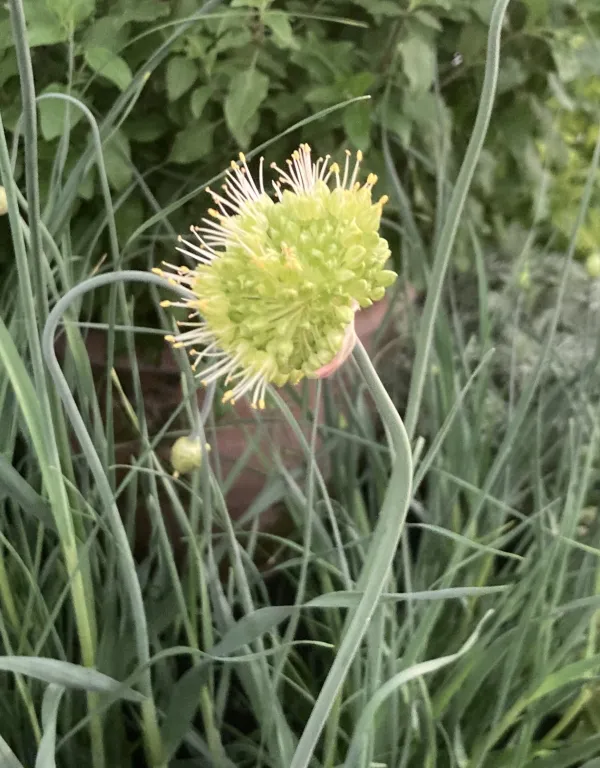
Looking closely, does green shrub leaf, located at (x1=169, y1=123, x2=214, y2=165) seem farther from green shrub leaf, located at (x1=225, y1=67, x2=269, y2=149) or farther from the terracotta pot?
the terracotta pot

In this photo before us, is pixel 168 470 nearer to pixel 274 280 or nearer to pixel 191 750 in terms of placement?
pixel 191 750

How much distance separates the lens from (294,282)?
174 millimetres

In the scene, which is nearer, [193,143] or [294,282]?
[294,282]

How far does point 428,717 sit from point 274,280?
0.26 m

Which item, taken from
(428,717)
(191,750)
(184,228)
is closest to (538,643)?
(428,717)

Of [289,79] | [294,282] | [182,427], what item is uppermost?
[289,79]

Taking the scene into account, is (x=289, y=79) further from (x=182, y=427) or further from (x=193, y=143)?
(x=182, y=427)

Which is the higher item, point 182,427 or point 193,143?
point 193,143

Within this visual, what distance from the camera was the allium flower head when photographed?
0.18 m

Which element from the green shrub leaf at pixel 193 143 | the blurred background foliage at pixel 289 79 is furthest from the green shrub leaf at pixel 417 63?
the green shrub leaf at pixel 193 143

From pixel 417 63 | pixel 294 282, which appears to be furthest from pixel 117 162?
pixel 294 282

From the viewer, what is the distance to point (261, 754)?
34cm

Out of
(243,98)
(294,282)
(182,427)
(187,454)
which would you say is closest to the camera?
(294,282)

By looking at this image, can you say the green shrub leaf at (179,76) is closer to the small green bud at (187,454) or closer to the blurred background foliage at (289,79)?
the blurred background foliage at (289,79)
